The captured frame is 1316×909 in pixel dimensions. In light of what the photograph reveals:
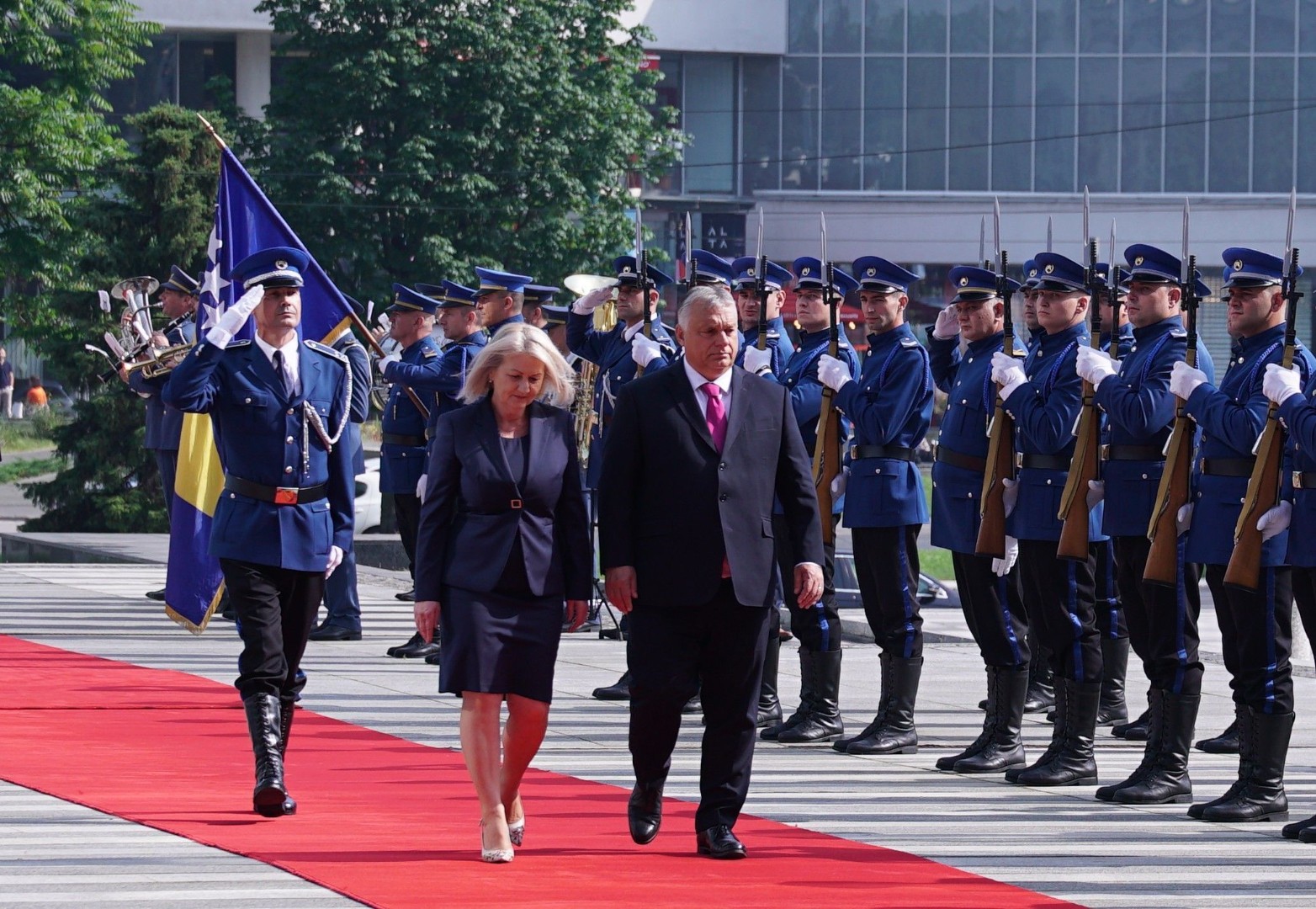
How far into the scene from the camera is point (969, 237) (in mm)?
55844

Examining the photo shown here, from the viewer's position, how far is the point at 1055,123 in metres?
55.6

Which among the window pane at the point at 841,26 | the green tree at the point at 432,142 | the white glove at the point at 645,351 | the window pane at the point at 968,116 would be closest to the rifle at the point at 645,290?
the white glove at the point at 645,351

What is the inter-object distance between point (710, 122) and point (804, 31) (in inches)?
125

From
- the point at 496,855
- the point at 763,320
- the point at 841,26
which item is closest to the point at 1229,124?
the point at 841,26

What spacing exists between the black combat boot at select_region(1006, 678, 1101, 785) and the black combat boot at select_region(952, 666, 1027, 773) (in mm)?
235

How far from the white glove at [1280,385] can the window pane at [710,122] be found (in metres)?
48.7

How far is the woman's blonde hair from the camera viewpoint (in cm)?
758

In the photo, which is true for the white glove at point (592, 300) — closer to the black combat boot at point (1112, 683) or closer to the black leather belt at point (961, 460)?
the black leather belt at point (961, 460)

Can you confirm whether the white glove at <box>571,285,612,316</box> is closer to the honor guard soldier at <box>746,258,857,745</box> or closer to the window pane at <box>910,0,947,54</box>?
the honor guard soldier at <box>746,258,857,745</box>

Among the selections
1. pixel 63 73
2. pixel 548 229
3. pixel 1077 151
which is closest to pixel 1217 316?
pixel 1077 151

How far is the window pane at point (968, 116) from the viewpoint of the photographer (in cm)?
5559

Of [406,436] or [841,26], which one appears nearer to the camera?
[406,436]

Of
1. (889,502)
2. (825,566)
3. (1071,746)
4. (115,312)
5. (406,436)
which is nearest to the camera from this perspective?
(1071,746)

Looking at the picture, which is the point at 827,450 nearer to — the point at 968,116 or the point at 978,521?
the point at 978,521
